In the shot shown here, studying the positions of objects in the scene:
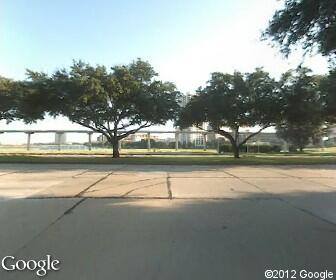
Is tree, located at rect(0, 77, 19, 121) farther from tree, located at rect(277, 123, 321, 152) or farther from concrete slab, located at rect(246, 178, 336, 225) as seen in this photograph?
tree, located at rect(277, 123, 321, 152)

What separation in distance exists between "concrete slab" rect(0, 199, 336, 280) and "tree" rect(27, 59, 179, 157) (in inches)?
962

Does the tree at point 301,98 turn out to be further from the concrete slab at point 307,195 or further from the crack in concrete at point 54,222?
the crack in concrete at point 54,222

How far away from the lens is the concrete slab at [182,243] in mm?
4918

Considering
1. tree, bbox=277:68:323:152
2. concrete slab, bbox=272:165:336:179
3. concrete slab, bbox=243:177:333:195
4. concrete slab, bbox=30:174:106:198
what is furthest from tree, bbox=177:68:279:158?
concrete slab, bbox=30:174:106:198

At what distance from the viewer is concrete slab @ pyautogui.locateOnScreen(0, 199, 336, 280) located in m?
4.92

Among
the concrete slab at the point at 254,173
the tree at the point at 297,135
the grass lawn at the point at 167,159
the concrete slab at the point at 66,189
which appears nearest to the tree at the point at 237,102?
the grass lawn at the point at 167,159

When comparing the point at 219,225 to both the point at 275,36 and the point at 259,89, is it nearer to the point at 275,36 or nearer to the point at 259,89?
the point at 275,36

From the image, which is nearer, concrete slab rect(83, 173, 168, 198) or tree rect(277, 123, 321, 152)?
concrete slab rect(83, 173, 168, 198)

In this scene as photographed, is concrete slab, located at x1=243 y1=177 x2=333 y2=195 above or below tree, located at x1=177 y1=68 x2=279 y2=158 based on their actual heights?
below

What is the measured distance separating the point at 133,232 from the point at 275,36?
8.00 meters

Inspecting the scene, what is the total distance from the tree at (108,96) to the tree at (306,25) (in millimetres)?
21412

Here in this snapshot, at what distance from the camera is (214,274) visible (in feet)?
15.7

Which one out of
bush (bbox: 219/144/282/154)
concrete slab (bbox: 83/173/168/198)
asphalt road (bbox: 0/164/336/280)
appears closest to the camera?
asphalt road (bbox: 0/164/336/280)

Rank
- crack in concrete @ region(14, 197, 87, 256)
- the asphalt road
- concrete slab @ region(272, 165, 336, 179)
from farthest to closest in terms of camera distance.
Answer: concrete slab @ region(272, 165, 336, 179) → crack in concrete @ region(14, 197, 87, 256) → the asphalt road
